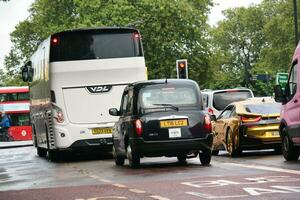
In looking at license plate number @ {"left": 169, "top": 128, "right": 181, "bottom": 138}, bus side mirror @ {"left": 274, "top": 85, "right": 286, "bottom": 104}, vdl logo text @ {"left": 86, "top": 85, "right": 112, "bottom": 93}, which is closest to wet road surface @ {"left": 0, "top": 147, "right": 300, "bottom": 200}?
license plate number @ {"left": 169, "top": 128, "right": 181, "bottom": 138}

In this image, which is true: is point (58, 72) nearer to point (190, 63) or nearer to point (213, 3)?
point (190, 63)

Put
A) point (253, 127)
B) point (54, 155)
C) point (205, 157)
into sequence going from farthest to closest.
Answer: point (54, 155), point (253, 127), point (205, 157)

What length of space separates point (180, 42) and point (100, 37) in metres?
34.6

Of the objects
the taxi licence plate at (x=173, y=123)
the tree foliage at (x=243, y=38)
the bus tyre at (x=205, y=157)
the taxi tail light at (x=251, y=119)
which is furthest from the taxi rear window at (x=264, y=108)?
the tree foliage at (x=243, y=38)

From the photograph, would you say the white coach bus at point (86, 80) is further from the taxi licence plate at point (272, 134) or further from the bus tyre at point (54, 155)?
the taxi licence plate at point (272, 134)

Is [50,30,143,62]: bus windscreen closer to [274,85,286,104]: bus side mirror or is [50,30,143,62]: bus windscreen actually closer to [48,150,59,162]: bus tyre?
[48,150,59,162]: bus tyre

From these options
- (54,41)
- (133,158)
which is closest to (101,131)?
(54,41)

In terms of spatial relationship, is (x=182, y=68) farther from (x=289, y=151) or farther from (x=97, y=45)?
(x=289, y=151)

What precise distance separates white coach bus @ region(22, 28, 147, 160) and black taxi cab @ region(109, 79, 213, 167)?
4386 mm

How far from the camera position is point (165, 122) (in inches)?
632

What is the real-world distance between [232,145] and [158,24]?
36443 millimetres

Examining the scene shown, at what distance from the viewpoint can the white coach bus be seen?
2138cm

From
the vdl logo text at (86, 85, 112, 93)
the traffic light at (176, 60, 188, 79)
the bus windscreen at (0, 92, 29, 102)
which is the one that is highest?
the traffic light at (176, 60, 188, 79)

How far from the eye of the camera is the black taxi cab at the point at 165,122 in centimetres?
1605
